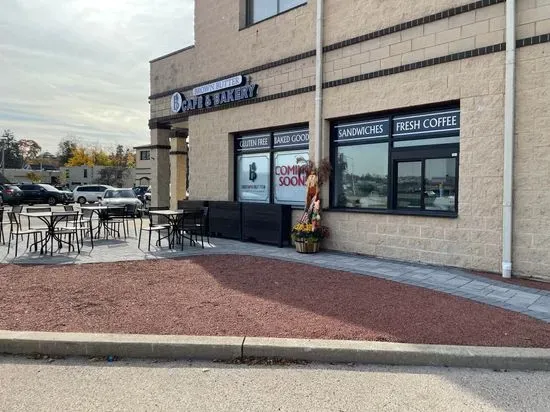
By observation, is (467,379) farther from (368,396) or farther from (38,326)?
(38,326)

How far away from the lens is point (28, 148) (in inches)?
3922

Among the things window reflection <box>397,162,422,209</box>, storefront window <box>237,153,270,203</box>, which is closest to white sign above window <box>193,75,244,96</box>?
storefront window <box>237,153,270,203</box>

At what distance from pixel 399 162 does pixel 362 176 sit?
1.00 m

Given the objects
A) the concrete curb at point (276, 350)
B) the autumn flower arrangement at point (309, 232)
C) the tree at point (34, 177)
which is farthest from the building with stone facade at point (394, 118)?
the tree at point (34, 177)

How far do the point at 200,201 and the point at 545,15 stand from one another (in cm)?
953

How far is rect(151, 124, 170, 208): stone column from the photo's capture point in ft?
54.5

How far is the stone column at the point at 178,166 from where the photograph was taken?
57.2 feet

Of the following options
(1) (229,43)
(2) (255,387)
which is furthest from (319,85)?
(2) (255,387)

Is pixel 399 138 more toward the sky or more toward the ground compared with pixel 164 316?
more toward the sky

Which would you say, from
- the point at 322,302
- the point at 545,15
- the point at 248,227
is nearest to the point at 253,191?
the point at 248,227

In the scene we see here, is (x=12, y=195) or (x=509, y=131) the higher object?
(x=509, y=131)

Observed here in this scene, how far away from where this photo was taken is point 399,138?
29.9 ft

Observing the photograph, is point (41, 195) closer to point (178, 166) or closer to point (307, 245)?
point (178, 166)

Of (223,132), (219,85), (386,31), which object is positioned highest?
(386,31)
